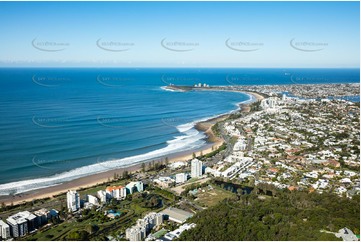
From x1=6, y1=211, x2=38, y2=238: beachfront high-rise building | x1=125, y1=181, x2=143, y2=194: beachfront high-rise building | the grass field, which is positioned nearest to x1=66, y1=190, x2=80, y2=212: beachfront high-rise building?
x1=6, y1=211, x2=38, y2=238: beachfront high-rise building

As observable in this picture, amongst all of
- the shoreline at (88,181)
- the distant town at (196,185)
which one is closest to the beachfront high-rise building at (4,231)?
the distant town at (196,185)

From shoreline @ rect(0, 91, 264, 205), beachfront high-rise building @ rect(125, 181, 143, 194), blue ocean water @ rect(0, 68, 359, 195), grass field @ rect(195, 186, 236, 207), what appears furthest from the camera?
blue ocean water @ rect(0, 68, 359, 195)

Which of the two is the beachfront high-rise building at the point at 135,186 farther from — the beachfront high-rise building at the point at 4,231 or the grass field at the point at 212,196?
the beachfront high-rise building at the point at 4,231

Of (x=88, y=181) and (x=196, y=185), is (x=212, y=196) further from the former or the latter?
(x=88, y=181)

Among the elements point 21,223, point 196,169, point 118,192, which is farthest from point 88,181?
point 196,169

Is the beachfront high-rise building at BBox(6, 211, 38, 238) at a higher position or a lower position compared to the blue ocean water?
lower

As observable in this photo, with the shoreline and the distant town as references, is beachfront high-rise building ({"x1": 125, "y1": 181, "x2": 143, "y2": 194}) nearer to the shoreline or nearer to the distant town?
the distant town

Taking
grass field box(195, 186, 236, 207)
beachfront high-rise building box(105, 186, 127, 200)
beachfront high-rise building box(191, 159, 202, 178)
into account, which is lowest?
grass field box(195, 186, 236, 207)
